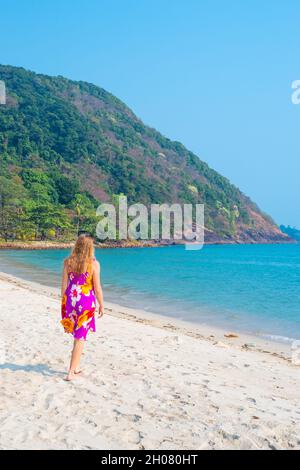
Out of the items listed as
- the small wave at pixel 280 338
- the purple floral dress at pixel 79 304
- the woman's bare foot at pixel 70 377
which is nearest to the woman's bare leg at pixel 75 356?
the woman's bare foot at pixel 70 377

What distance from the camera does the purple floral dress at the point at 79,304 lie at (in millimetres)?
6410

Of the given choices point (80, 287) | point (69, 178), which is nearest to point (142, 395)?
point (80, 287)

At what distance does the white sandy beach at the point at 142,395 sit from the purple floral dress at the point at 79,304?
0.80 meters

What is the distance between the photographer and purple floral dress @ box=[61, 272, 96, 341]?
641 centimetres

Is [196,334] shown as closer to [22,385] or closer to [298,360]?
[298,360]

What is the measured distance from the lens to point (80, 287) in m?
6.42

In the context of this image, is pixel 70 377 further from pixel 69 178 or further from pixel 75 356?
pixel 69 178

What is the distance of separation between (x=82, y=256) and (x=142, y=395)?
2.05 meters

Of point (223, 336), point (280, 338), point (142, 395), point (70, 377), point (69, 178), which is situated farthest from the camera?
point (69, 178)

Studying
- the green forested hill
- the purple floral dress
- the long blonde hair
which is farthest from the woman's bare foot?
the green forested hill

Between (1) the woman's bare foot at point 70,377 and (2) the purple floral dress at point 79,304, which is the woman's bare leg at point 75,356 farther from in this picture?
(2) the purple floral dress at point 79,304
